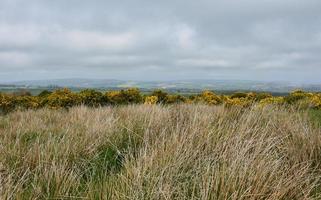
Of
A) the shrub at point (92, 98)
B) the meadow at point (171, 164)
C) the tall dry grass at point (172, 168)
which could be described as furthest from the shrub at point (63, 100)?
the tall dry grass at point (172, 168)

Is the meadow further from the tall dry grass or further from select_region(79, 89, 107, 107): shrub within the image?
select_region(79, 89, 107, 107): shrub

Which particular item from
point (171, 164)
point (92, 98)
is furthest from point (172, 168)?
point (92, 98)

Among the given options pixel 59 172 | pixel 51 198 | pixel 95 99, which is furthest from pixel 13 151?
pixel 95 99

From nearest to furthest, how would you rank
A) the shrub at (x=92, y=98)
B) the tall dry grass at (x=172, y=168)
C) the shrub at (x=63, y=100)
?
the tall dry grass at (x=172, y=168)
the shrub at (x=63, y=100)
the shrub at (x=92, y=98)

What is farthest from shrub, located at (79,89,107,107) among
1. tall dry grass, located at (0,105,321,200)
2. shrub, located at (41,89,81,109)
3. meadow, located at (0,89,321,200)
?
tall dry grass, located at (0,105,321,200)

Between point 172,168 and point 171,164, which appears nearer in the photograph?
point 172,168

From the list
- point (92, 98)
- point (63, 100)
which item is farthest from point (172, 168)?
point (92, 98)

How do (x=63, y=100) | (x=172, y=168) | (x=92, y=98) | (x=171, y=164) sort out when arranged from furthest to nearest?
(x=92, y=98) → (x=63, y=100) → (x=171, y=164) → (x=172, y=168)

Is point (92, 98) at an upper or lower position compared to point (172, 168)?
lower

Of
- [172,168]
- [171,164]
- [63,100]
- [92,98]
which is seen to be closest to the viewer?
[172,168]

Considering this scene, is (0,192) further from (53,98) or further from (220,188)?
(53,98)

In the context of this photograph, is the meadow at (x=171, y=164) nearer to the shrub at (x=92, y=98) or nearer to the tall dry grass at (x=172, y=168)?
the tall dry grass at (x=172, y=168)

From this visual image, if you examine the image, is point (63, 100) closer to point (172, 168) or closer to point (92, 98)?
point (92, 98)

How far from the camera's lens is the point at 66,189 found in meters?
3.36
